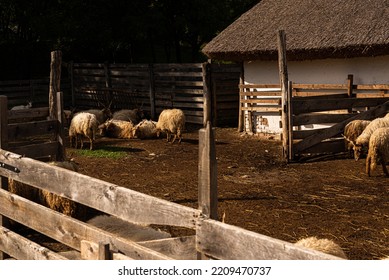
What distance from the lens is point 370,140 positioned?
11273 millimetres

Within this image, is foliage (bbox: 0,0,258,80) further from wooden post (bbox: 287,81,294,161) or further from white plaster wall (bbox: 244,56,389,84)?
wooden post (bbox: 287,81,294,161)

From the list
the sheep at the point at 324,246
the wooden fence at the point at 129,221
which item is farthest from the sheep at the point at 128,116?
the sheep at the point at 324,246

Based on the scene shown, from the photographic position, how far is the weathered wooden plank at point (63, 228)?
3872 millimetres

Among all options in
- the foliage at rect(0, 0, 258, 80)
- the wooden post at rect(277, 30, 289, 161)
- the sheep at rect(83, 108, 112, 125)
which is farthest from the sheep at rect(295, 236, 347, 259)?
the foliage at rect(0, 0, 258, 80)

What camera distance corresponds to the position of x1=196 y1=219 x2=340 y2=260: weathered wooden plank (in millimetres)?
2921

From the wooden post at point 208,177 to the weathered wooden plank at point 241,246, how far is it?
0.08 m

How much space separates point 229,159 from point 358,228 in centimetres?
611

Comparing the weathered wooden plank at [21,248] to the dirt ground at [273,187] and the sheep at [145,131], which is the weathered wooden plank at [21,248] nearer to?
→ the dirt ground at [273,187]

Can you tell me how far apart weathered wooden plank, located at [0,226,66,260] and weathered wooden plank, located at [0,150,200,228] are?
471 millimetres

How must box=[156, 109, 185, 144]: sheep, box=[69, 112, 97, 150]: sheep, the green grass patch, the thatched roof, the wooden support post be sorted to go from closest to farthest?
the wooden support post → the green grass patch → the thatched roof → box=[69, 112, 97, 150]: sheep → box=[156, 109, 185, 144]: sheep

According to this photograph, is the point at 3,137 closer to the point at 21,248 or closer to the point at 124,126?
the point at 21,248

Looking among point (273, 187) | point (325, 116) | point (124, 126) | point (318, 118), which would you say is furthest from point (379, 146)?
point (124, 126)

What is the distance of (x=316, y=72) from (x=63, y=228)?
13.2 metres

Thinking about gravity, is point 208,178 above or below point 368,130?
above
